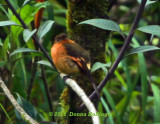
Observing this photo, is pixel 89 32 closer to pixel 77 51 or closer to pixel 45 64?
pixel 77 51

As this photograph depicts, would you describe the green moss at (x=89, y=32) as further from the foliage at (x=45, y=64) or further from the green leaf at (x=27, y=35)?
the green leaf at (x=27, y=35)

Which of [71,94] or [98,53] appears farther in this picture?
[98,53]

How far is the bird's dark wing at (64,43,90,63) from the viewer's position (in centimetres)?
129

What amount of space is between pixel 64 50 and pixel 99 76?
8.6 inches

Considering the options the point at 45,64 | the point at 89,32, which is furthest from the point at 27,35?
the point at 89,32

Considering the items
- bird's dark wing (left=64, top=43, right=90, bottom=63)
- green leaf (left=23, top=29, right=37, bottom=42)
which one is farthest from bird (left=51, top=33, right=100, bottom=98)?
green leaf (left=23, top=29, right=37, bottom=42)

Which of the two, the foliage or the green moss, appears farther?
the green moss

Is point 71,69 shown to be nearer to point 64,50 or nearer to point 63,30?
point 64,50

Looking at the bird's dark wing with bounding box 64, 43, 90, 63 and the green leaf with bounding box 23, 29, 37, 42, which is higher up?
the green leaf with bounding box 23, 29, 37, 42

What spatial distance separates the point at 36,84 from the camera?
2258 millimetres

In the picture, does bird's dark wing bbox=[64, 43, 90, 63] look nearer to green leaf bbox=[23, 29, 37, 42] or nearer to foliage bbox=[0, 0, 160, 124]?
foliage bbox=[0, 0, 160, 124]

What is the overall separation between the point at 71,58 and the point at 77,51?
60mm

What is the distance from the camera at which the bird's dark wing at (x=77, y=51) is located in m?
1.29

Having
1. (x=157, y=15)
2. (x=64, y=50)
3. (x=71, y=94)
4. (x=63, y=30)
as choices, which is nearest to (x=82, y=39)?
(x=64, y=50)
